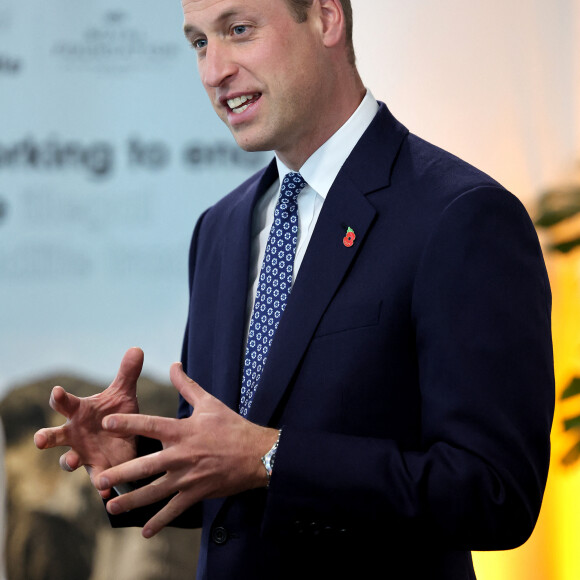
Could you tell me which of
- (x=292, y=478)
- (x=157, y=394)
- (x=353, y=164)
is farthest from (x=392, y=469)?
(x=157, y=394)

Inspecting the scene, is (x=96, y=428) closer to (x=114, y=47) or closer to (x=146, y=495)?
(x=146, y=495)

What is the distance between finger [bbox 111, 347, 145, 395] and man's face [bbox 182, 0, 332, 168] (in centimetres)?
39

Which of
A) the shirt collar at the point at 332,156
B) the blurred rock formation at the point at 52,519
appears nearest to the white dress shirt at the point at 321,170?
the shirt collar at the point at 332,156

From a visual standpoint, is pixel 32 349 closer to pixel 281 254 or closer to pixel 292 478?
pixel 281 254

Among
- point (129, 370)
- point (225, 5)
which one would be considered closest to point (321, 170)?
point (225, 5)

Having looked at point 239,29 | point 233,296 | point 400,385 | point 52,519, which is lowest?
point 52,519

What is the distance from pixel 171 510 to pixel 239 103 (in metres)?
0.68

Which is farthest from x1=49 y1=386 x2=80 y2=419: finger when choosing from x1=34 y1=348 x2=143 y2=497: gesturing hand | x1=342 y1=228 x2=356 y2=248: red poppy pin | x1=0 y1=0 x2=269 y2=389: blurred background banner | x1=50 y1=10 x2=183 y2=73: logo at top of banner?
x1=50 y1=10 x2=183 y2=73: logo at top of banner

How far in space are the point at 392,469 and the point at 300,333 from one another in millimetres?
254

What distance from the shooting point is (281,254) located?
143cm

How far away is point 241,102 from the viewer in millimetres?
1419

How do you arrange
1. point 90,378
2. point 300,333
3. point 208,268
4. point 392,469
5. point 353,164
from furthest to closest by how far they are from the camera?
point 90,378, point 208,268, point 353,164, point 300,333, point 392,469

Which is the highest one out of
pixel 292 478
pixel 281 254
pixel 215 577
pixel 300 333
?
pixel 281 254

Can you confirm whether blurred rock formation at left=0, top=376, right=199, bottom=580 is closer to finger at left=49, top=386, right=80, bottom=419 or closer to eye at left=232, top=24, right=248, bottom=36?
finger at left=49, top=386, right=80, bottom=419
